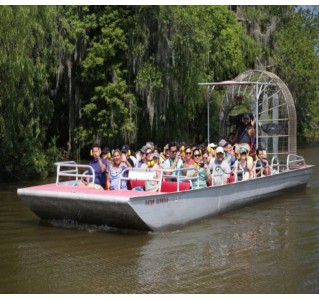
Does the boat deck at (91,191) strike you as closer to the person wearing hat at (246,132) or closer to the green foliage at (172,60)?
the person wearing hat at (246,132)

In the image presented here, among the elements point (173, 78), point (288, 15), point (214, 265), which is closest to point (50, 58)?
point (173, 78)

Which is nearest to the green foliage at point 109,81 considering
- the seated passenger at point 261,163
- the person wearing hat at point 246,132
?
the person wearing hat at point 246,132

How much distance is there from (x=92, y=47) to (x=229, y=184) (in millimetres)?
14634

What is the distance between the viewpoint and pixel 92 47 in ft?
87.2

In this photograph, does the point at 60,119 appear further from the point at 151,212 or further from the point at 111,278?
the point at 111,278

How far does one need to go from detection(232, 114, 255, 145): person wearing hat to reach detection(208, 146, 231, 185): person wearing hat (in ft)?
11.8

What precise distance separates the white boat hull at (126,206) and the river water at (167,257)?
0.23m

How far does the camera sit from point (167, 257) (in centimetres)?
991

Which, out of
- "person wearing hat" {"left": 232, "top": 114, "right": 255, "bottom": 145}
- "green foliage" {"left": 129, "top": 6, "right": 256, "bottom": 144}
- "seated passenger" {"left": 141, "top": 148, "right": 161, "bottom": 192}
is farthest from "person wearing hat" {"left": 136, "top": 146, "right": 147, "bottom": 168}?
"green foliage" {"left": 129, "top": 6, "right": 256, "bottom": 144}

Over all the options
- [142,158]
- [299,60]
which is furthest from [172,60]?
[299,60]

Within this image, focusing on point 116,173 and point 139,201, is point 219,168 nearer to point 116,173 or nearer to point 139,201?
point 116,173

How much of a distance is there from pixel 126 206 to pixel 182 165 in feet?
10.1

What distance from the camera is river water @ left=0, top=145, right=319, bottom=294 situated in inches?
330

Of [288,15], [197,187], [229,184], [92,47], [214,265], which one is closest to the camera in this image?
[214,265]
